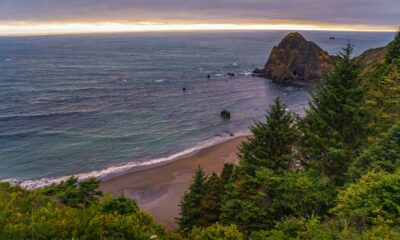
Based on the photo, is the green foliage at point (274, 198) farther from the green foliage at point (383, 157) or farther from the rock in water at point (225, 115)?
the rock in water at point (225, 115)

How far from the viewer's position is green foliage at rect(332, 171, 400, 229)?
10.7m

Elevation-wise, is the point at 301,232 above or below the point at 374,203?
below

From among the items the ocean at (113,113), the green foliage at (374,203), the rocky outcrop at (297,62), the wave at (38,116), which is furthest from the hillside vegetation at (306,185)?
the rocky outcrop at (297,62)

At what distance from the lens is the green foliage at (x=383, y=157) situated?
13.8 m

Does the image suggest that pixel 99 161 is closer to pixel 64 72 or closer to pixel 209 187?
pixel 209 187

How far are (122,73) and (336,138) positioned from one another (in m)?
82.3

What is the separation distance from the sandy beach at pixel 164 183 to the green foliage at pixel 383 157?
1648 cm

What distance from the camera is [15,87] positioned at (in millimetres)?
72062

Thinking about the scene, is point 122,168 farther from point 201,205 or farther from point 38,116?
point 38,116

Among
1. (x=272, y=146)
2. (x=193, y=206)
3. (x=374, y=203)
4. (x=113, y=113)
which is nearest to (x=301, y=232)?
(x=374, y=203)

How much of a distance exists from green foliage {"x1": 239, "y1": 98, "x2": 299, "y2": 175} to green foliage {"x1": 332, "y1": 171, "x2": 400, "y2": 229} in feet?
22.5

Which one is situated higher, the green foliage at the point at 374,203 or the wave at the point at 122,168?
the green foliage at the point at 374,203

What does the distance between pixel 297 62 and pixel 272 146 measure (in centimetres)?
7387

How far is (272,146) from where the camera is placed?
64.4 ft
